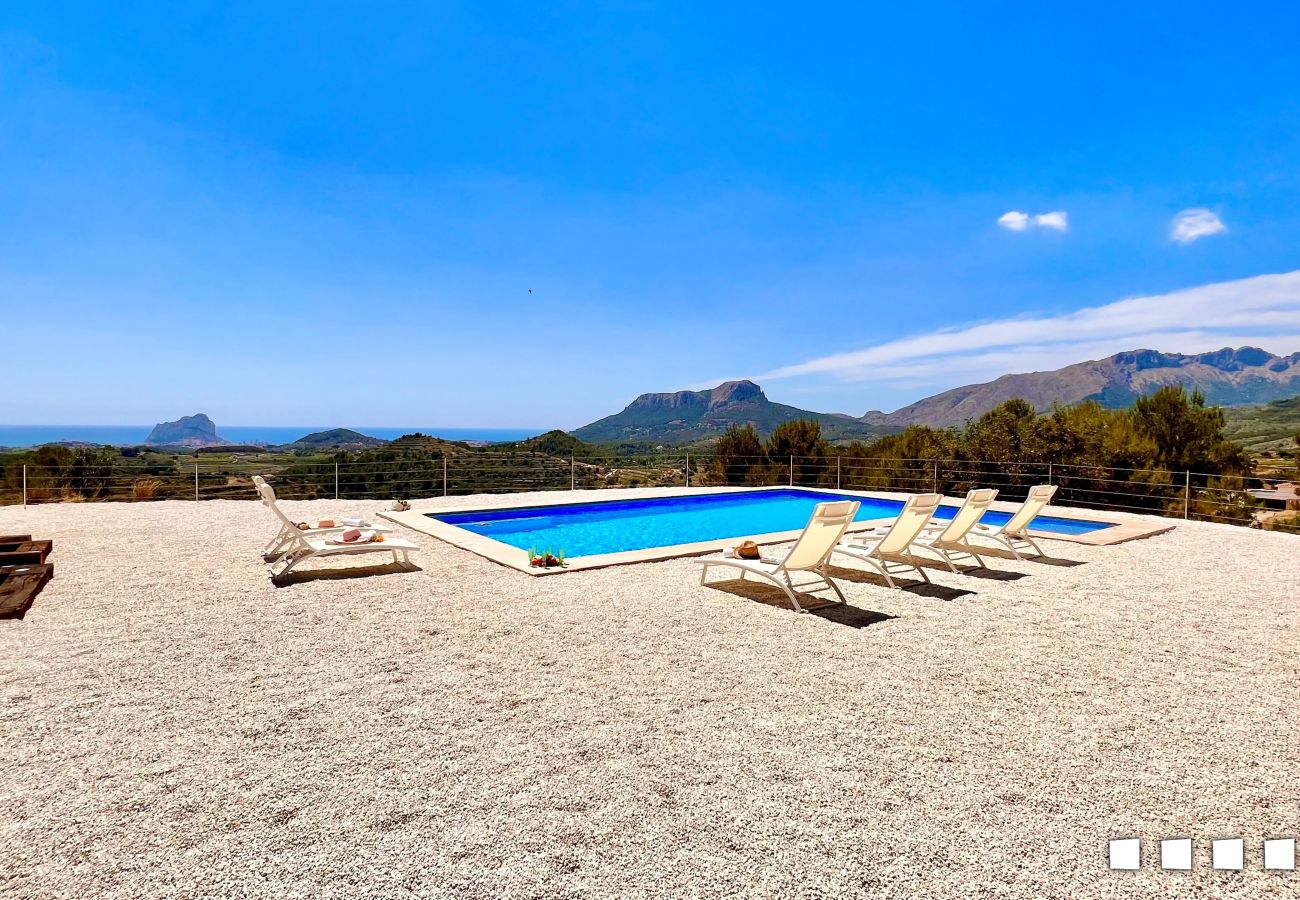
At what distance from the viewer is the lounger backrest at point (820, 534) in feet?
16.9

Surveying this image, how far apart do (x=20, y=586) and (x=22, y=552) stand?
98 cm

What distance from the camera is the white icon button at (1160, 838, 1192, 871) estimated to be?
6.37 feet

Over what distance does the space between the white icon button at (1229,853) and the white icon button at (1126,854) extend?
21 cm

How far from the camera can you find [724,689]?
3357 millimetres

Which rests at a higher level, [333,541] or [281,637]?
[333,541]

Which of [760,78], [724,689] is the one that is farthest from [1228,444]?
[724,689]

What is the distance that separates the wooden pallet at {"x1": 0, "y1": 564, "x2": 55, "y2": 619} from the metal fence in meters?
5.11

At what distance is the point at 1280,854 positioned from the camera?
200cm

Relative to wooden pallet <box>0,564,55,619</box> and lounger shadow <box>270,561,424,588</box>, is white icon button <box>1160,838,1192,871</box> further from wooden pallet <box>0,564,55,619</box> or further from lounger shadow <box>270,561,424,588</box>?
wooden pallet <box>0,564,55,619</box>

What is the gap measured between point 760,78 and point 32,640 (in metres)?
13.3

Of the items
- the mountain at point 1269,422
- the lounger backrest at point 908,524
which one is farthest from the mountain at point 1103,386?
the lounger backrest at point 908,524

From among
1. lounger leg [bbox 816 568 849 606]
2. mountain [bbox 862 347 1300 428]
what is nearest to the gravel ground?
lounger leg [bbox 816 568 849 606]

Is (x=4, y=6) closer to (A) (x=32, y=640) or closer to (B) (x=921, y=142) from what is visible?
(A) (x=32, y=640)

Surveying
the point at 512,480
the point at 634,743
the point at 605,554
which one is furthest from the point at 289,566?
the point at 512,480
